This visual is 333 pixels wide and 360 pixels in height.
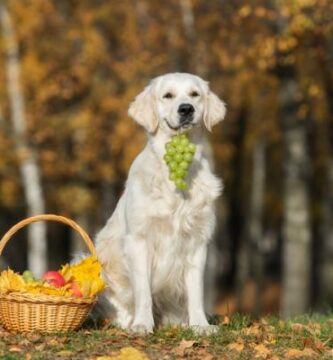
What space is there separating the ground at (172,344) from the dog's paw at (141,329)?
72 mm

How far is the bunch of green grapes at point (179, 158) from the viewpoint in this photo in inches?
250

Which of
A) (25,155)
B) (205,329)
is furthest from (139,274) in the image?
(25,155)

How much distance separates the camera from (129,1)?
66.9 feet

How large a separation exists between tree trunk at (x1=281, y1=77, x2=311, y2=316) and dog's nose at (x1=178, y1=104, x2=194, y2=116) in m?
8.43

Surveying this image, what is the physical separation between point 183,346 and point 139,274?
1.04 metres

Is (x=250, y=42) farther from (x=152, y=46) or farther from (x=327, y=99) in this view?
(x=152, y=46)

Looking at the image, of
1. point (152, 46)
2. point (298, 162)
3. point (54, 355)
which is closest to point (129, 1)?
point (152, 46)

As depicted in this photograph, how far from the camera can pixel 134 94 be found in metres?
20.6

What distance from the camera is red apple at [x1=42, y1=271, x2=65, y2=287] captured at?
6078 millimetres

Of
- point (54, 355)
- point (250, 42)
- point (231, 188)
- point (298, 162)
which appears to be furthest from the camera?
point (231, 188)

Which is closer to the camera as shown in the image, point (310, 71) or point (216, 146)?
point (310, 71)

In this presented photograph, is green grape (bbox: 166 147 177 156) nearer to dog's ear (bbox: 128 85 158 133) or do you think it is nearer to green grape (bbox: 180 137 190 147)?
green grape (bbox: 180 137 190 147)

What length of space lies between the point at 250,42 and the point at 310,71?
133 centimetres

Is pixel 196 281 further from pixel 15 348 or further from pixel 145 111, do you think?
pixel 15 348
